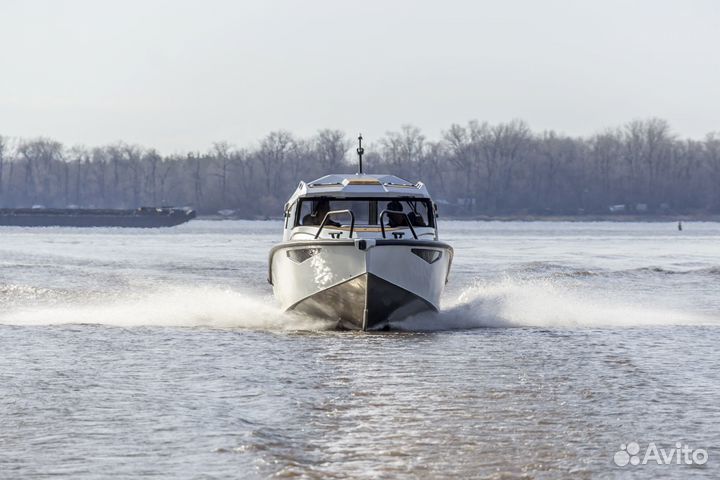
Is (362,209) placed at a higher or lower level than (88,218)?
higher

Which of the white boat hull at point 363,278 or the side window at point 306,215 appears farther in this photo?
the side window at point 306,215

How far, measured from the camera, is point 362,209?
24672 millimetres

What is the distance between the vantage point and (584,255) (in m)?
66.9

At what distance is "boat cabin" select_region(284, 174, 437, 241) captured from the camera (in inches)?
938

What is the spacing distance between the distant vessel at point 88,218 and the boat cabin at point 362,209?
12370 cm

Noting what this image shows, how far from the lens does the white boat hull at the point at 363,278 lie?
22797 millimetres

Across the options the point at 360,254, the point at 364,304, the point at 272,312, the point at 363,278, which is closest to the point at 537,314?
the point at 272,312

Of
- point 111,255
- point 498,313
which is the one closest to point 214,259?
point 111,255

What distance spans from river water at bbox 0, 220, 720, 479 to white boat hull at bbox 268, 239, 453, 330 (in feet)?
1.69

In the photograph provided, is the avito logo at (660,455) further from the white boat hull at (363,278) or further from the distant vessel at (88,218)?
the distant vessel at (88,218)

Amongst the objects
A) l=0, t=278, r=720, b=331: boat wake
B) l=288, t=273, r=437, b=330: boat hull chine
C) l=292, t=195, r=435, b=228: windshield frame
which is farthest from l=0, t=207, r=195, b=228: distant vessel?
l=288, t=273, r=437, b=330: boat hull chine

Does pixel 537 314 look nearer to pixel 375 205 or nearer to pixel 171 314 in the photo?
pixel 375 205

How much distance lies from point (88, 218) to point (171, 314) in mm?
122953

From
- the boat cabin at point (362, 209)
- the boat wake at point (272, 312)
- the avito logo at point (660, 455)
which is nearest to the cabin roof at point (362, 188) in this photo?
the boat cabin at point (362, 209)
